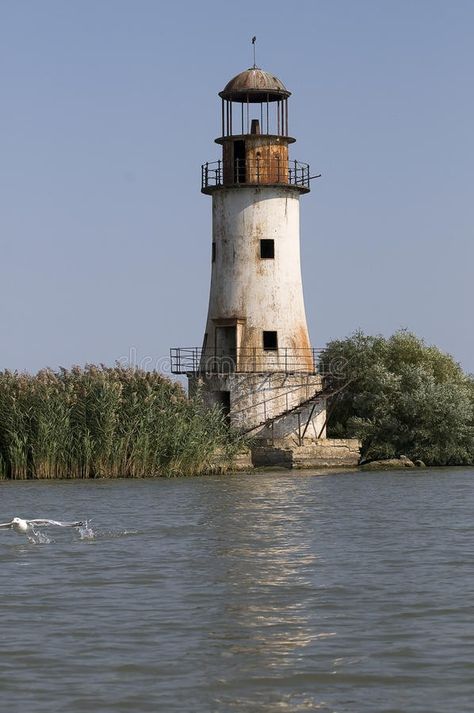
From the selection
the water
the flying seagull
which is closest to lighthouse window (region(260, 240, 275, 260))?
the water

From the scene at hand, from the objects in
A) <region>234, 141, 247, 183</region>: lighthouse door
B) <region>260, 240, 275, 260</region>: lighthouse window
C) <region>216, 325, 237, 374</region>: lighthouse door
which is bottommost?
<region>216, 325, 237, 374</region>: lighthouse door

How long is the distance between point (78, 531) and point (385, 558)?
608cm

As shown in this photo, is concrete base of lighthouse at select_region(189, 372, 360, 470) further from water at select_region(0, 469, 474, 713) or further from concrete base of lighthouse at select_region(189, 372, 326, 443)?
water at select_region(0, 469, 474, 713)

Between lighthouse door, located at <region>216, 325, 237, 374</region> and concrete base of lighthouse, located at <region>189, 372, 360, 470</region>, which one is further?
lighthouse door, located at <region>216, 325, 237, 374</region>

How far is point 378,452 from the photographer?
49781 mm

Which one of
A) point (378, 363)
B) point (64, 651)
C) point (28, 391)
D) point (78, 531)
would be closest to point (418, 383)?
point (378, 363)

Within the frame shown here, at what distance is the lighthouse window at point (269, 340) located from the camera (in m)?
49.1

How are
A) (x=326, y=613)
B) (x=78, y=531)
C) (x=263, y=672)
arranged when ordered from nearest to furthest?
1. (x=263, y=672)
2. (x=326, y=613)
3. (x=78, y=531)

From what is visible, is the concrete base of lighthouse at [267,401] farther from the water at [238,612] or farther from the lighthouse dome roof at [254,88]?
the water at [238,612]

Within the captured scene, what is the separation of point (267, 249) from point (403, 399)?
24.1ft

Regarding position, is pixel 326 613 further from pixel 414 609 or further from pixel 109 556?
pixel 109 556

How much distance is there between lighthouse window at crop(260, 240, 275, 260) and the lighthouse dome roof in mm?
5335

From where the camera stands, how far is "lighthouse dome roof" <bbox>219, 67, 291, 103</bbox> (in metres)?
49.0

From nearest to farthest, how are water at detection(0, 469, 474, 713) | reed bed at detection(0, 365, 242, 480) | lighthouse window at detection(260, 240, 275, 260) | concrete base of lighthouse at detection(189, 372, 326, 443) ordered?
water at detection(0, 469, 474, 713), reed bed at detection(0, 365, 242, 480), concrete base of lighthouse at detection(189, 372, 326, 443), lighthouse window at detection(260, 240, 275, 260)
